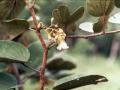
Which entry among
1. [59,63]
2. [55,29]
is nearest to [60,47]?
[55,29]

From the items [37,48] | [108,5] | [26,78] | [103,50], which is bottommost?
[103,50]

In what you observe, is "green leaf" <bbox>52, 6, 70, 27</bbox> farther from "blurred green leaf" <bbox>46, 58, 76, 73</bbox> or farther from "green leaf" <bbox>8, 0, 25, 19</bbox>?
"blurred green leaf" <bbox>46, 58, 76, 73</bbox>

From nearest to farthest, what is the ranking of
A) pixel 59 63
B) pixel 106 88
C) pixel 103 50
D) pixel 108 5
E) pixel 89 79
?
pixel 108 5 → pixel 89 79 → pixel 106 88 → pixel 59 63 → pixel 103 50

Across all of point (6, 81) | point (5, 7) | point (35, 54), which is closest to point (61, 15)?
point (5, 7)

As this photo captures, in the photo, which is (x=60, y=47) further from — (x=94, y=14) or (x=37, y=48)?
(x=37, y=48)

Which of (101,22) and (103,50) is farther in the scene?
(103,50)

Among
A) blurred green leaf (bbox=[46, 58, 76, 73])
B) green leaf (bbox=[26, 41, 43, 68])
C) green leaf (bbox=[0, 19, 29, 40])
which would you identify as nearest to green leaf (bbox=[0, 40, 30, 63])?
green leaf (bbox=[0, 19, 29, 40])

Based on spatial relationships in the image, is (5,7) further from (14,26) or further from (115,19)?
(115,19)

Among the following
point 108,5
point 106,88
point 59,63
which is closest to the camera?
point 108,5
